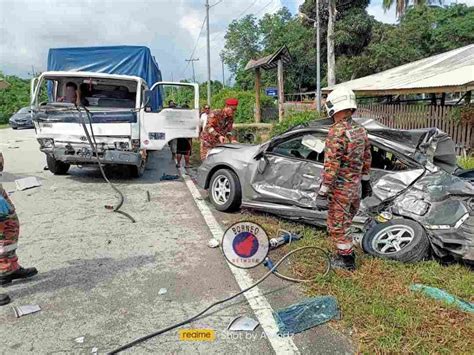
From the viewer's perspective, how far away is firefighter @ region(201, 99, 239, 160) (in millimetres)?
8484

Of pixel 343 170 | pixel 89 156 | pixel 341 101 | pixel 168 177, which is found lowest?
pixel 168 177

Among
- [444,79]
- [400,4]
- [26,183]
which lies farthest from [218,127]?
[400,4]

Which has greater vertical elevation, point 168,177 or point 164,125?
point 164,125

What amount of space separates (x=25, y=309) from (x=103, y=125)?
209 inches

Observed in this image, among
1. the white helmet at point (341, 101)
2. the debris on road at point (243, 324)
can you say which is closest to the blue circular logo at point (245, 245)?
the debris on road at point (243, 324)

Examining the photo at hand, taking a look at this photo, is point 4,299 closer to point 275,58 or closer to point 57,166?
point 57,166

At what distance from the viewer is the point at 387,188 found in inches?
186

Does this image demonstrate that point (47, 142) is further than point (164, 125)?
No

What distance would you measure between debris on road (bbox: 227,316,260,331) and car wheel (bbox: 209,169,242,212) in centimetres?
294

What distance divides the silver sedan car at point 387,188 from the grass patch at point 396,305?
0.71ft

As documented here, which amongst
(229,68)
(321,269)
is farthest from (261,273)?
(229,68)

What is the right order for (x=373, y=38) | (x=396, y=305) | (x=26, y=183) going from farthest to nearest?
(x=373, y=38), (x=26, y=183), (x=396, y=305)

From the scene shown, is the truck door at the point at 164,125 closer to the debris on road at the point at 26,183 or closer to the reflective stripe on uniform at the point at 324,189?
the debris on road at the point at 26,183

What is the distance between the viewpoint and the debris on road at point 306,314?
3.25 metres
